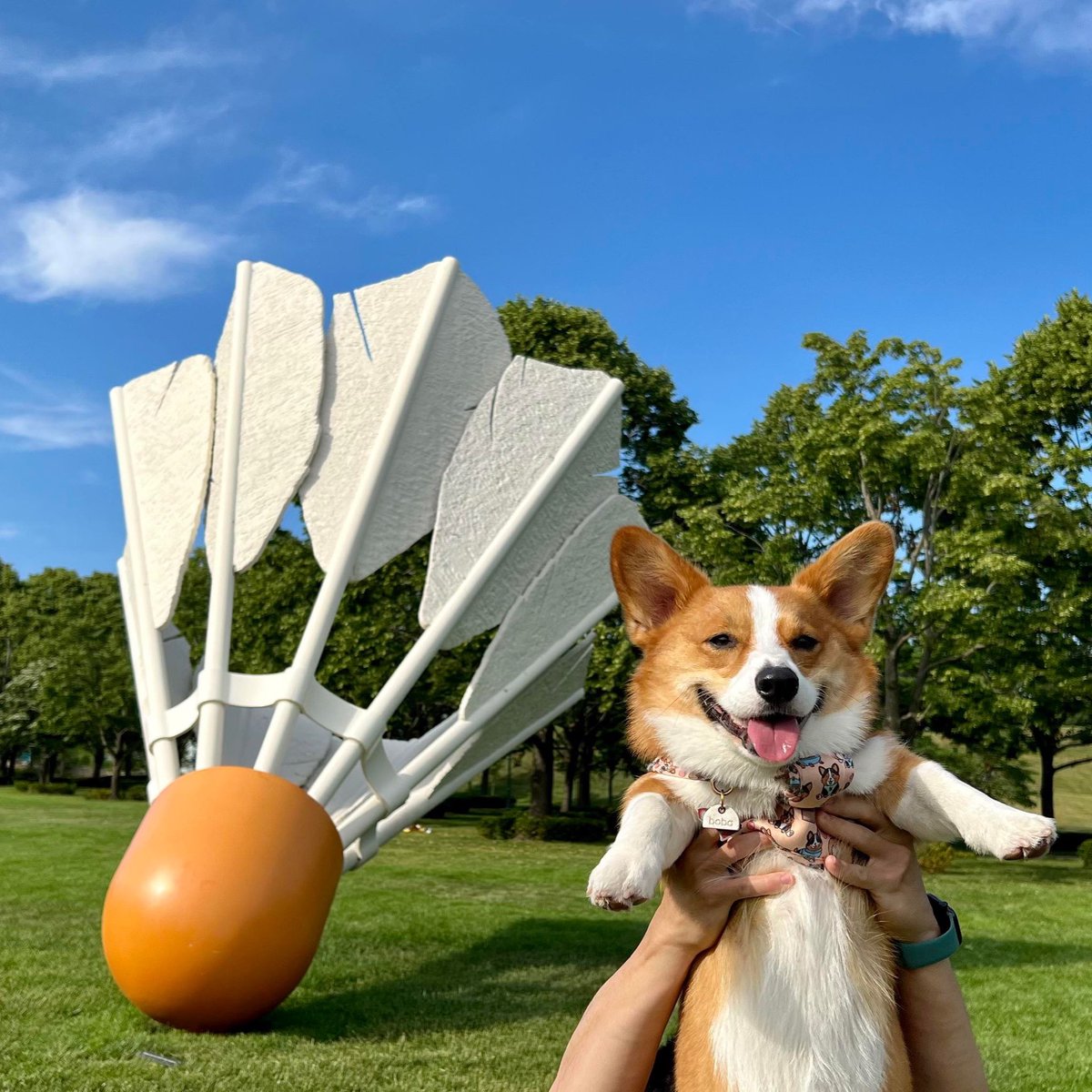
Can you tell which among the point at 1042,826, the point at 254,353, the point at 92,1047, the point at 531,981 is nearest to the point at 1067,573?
the point at 531,981

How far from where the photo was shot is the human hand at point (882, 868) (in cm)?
252

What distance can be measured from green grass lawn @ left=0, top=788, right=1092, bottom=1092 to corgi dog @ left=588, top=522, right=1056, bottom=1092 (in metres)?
4.94

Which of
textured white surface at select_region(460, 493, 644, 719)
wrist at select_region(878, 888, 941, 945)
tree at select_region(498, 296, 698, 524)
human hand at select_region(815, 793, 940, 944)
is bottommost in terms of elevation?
wrist at select_region(878, 888, 941, 945)

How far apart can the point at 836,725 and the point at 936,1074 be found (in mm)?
889

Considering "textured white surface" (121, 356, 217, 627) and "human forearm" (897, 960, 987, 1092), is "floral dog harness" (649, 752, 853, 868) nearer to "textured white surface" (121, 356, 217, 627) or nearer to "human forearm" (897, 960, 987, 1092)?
"human forearm" (897, 960, 987, 1092)

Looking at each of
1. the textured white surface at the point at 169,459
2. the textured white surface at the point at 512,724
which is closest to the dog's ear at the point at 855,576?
the textured white surface at the point at 512,724

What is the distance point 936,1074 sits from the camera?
2.62 m

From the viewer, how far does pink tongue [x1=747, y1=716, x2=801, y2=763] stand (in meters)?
2.55

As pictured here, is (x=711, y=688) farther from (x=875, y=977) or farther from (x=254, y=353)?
(x=254, y=353)

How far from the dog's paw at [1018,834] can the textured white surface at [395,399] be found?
21.7ft

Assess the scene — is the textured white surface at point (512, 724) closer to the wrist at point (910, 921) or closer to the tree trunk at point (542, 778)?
the wrist at point (910, 921)

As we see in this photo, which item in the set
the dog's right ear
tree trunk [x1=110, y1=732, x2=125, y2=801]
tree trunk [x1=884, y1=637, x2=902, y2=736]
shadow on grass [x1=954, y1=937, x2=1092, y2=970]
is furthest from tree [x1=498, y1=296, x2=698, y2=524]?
tree trunk [x1=110, y1=732, x2=125, y2=801]

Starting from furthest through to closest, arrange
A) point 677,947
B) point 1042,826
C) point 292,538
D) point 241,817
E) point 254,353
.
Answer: point 292,538 < point 254,353 < point 241,817 < point 677,947 < point 1042,826

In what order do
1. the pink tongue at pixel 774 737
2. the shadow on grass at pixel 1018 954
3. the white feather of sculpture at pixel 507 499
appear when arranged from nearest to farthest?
the pink tongue at pixel 774 737
the white feather of sculpture at pixel 507 499
the shadow on grass at pixel 1018 954
